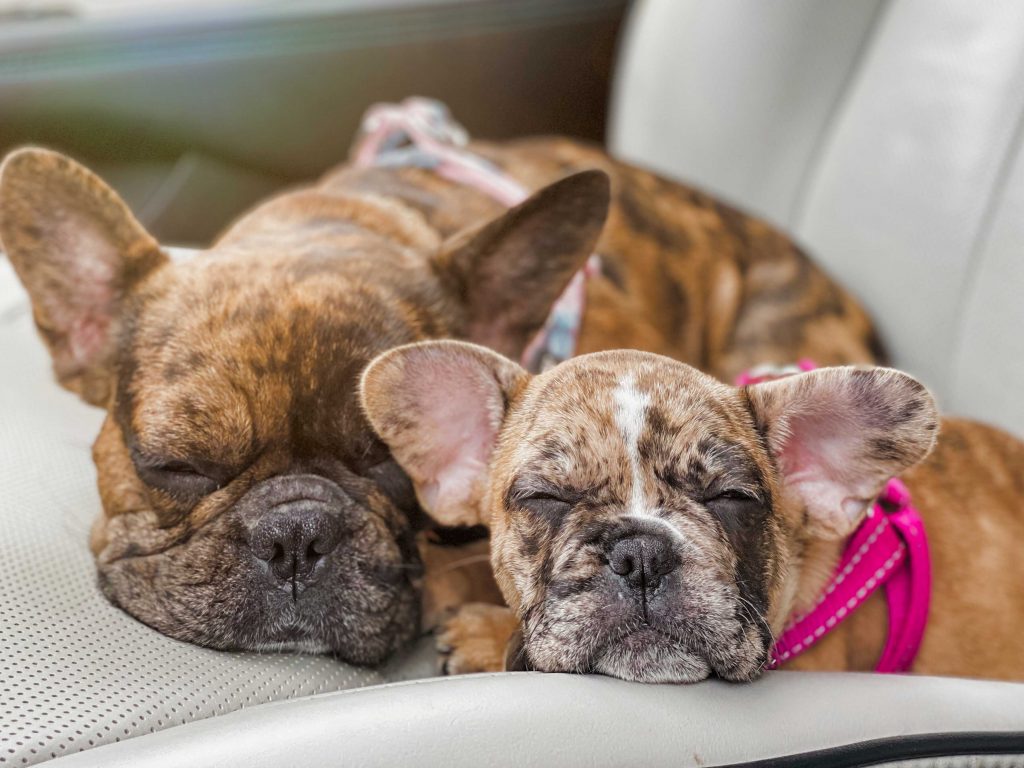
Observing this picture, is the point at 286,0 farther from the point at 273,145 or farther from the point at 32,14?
the point at 32,14

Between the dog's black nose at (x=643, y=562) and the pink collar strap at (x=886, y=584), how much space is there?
348 millimetres

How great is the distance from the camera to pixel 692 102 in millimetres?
2902

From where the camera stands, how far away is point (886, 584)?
166 cm

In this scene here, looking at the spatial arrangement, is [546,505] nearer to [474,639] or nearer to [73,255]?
[474,639]

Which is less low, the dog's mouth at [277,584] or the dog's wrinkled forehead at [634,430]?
the dog's wrinkled forehead at [634,430]

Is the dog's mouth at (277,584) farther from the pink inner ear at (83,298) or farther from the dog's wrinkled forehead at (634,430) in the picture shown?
the pink inner ear at (83,298)

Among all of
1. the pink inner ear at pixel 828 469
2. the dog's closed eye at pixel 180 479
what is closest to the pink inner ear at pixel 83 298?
the dog's closed eye at pixel 180 479

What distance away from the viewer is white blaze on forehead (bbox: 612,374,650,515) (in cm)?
140

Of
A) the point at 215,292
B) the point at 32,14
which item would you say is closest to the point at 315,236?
the point at 215,292

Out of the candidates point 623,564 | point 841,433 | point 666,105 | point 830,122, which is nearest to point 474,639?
point 623,564

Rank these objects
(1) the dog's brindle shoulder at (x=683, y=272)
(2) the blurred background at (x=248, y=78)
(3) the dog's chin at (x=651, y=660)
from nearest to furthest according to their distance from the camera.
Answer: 1. (3) the dog's chin at (x=651, y=660)
2. (1) the dog's brindle shoulder at (x=683, y=272)
3. (2) the blurred background at (x=248, y=78)

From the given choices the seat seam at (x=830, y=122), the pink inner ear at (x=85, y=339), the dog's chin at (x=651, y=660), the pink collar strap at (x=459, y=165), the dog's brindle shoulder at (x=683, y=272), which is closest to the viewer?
the dog's chin at (x=651, y=660)

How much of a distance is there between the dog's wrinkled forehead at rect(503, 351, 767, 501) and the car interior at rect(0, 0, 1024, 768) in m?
0.29

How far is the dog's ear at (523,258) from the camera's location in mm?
1739
